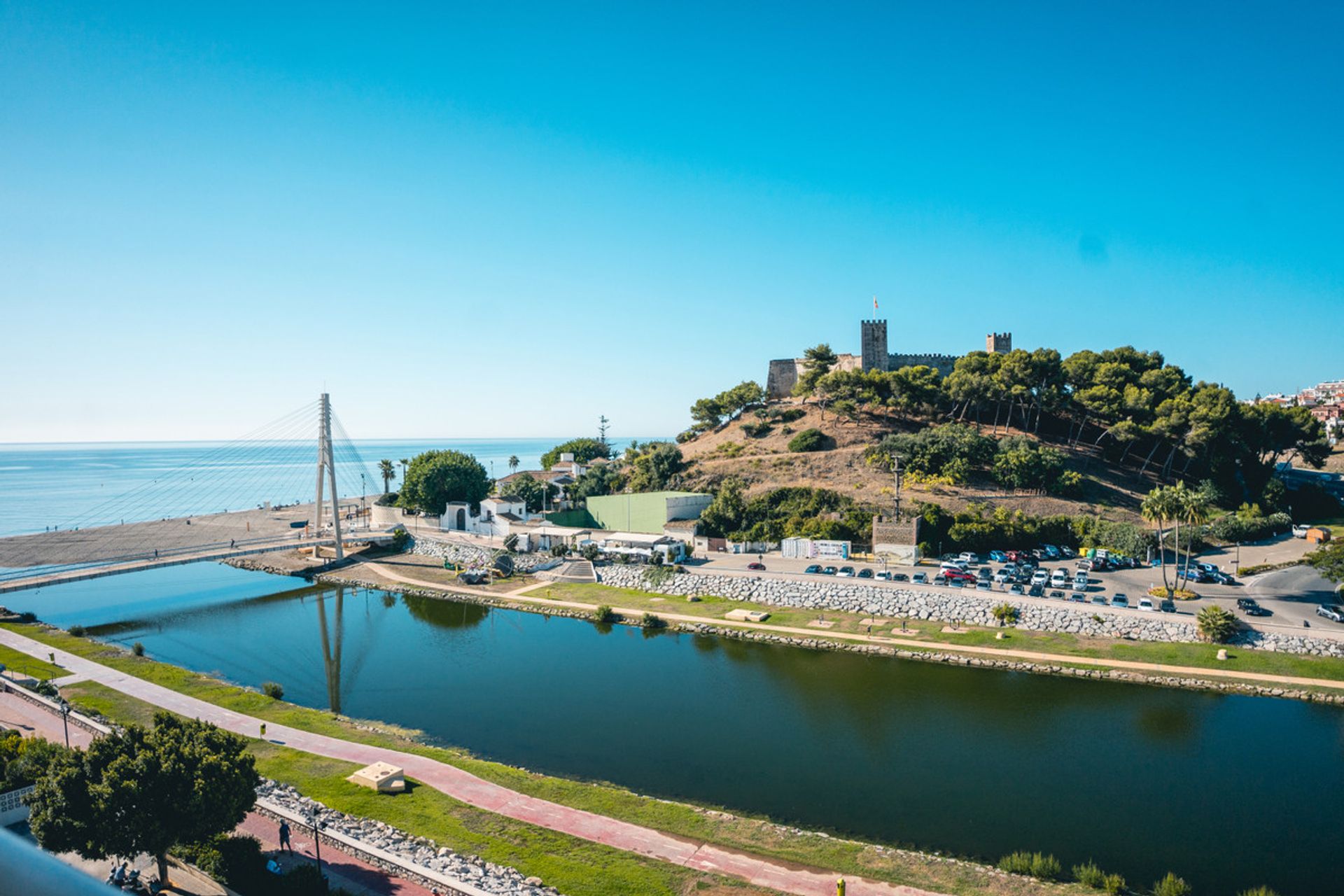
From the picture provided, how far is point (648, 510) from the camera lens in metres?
57.8

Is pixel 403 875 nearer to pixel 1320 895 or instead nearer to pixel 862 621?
pixel 1320 895

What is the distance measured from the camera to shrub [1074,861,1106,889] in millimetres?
17609

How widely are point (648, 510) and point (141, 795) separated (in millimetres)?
43976

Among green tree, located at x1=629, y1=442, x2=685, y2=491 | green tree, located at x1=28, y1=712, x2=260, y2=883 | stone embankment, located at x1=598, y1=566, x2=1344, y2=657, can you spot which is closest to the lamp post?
green tree, located at x1=28, y1=712, x2=260, y2=883

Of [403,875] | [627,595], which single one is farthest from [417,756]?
[627,595]

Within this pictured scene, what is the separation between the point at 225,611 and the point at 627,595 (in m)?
23.6

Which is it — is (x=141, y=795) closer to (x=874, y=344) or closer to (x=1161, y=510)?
(x=1161, y=510)

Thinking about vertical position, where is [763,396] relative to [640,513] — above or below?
above

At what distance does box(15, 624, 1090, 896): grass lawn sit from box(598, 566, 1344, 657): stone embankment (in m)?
19.6

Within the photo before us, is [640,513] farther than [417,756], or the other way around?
[640,513]

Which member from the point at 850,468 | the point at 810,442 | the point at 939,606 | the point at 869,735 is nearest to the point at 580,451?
the point at 810,442

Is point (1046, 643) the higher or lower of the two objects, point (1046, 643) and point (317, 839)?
the lower

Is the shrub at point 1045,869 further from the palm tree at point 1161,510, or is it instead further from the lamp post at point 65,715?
the lamp post at point 65,715

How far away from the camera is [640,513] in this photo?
5825 centimetres
